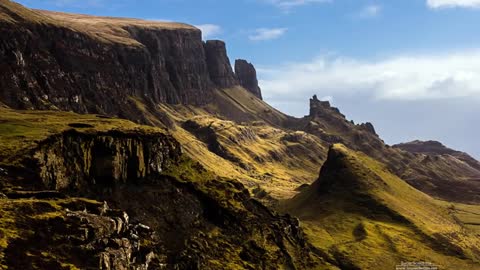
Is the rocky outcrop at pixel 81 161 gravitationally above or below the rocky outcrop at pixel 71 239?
above

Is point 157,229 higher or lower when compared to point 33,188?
lower

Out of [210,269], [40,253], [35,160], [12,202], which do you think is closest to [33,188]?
[35,160]

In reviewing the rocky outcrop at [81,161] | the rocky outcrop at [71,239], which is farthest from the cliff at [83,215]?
the rocky outcrop at [81,161]

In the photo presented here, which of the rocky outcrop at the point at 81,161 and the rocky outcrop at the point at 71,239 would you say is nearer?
the rocky outcrop at the point at 71,239

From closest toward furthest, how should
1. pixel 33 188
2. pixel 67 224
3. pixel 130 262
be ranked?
pixel 67 224 → pixel 130 262 → pixel 33 188

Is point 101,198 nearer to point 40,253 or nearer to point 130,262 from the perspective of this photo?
point 130,262

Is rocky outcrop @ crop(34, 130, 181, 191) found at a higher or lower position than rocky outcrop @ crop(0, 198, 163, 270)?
higher

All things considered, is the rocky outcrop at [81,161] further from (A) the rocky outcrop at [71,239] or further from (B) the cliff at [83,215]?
(A) the rocky outcrop at [71,239]

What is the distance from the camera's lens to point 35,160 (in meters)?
161

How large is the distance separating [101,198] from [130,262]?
6300cm

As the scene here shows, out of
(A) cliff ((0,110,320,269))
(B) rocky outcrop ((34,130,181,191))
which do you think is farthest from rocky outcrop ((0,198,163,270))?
(B) rocky outcrop ((34,130,181,191))

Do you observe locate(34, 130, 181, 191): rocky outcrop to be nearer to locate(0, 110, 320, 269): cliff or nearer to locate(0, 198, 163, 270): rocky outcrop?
locate(0, 110, 320, 269): cliff

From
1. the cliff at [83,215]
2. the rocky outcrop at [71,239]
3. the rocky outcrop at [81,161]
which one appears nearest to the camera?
the rocky outcrop at [71,239]

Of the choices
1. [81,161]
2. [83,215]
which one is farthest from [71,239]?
[81,161]
